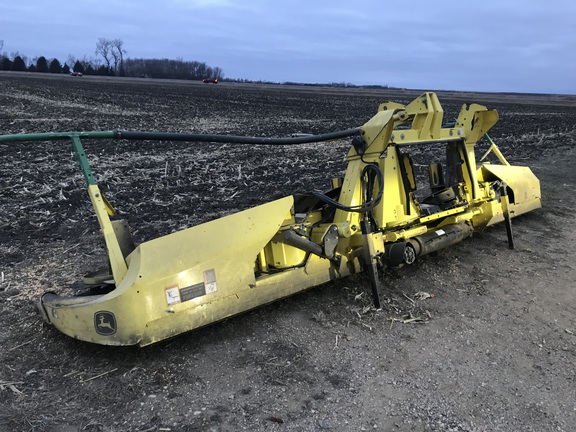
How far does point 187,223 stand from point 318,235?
2705 mm

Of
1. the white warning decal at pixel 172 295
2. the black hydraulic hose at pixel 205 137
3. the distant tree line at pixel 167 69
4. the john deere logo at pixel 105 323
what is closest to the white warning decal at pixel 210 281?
the white warning decal at pixel 172 295

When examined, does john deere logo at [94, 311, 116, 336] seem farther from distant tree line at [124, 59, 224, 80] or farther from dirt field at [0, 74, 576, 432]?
distant tree line at [124, 59, 224, 80]

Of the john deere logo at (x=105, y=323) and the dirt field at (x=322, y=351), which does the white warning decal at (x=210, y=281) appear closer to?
the dirt field at (x=322, y=351)

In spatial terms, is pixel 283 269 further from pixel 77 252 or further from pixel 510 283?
pixel 77 252

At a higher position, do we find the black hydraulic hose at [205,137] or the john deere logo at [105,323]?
the black hydraulic hose at [205,137]

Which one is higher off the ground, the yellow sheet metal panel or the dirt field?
the yellow sheet metal panel

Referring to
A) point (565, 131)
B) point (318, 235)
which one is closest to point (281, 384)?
point (318, 235)

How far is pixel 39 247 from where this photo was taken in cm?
580

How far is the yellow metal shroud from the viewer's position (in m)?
3.51

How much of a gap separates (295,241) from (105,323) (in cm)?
149

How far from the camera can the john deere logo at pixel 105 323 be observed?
11.3 ft

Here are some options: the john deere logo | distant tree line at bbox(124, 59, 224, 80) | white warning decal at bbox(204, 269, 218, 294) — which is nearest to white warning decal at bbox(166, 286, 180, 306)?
white warning decal at bbox(204, 269, 218, 294)

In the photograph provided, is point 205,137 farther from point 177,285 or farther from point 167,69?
point 167,69

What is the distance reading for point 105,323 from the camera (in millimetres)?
3463
